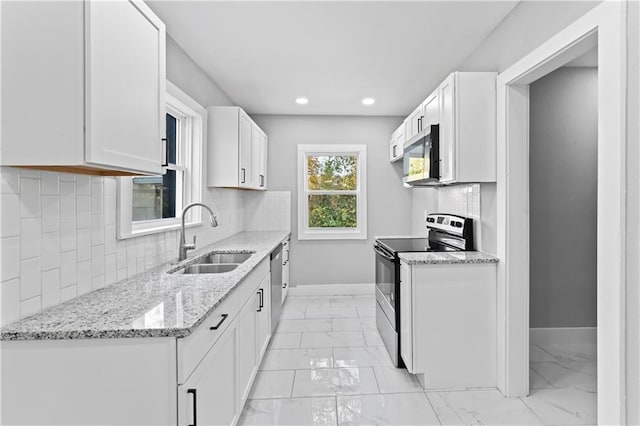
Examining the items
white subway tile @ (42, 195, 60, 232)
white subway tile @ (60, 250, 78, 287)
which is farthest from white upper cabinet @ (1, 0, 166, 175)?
white subway tile @ (60, 250, 78, 287)

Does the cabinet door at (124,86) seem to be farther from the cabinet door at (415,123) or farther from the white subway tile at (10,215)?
the cabinet door at (415,123)

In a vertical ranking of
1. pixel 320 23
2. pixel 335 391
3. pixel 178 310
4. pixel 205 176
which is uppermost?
pixel 320 23

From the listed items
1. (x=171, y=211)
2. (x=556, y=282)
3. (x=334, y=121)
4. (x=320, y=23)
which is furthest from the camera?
(x=334, y=121)

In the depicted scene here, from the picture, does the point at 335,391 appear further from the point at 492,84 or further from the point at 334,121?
the point at 334,121

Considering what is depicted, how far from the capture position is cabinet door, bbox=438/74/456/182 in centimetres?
241

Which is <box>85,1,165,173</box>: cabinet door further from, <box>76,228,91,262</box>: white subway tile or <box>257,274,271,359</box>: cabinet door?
<box>257,274,271,359</box>: cabinet door

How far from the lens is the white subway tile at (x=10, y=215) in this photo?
1186 millimetres

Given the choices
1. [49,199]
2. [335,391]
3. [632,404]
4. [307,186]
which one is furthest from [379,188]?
[49,199]

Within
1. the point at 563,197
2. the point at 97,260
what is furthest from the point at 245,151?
the point at 563,197

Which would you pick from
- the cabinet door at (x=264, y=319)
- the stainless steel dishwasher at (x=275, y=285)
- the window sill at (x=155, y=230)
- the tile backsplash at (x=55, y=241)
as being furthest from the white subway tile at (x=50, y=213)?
the stainless steel dishwasher at (x=275, y=285)

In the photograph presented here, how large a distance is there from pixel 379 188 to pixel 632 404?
370cm

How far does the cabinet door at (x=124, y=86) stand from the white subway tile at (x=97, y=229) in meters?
0.39

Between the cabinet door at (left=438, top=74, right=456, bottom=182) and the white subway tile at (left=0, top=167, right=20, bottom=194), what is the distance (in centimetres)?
238

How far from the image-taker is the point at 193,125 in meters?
3.07
